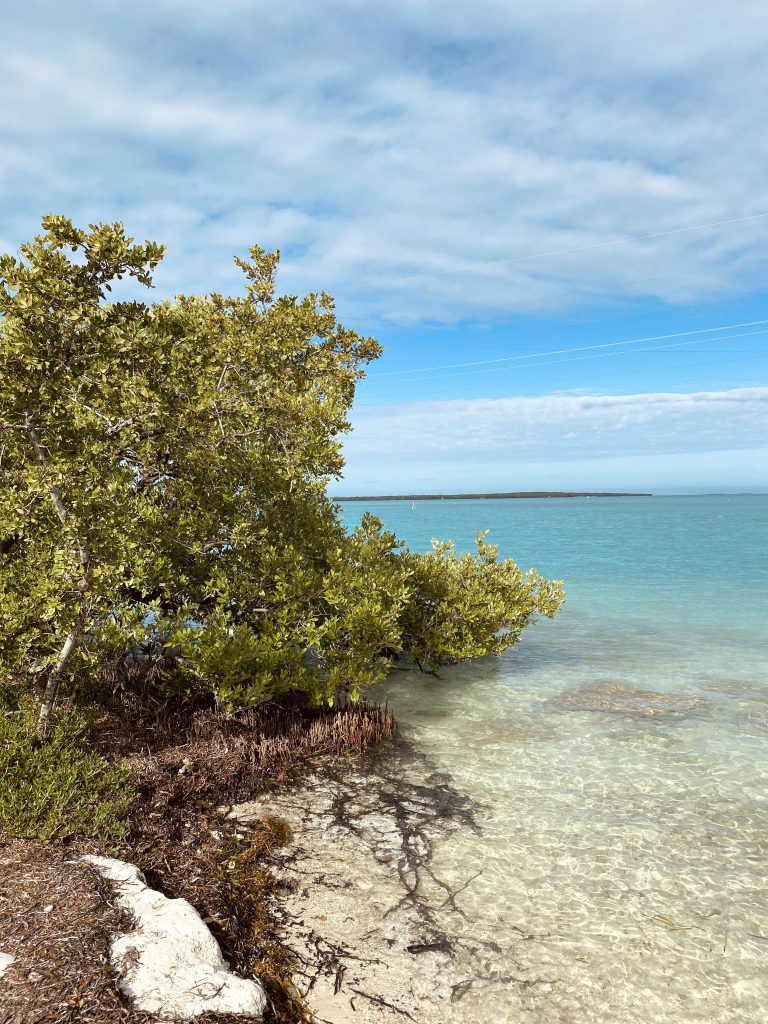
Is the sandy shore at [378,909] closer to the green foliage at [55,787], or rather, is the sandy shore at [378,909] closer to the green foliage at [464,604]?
the green foliage at [55,787]

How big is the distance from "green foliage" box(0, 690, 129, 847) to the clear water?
3.74 metres

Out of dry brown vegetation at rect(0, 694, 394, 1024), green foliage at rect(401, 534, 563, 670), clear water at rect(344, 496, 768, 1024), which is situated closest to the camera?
A: dry brown vegetation at rect(0, 694, 394, 1024)

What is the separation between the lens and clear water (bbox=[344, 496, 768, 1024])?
17.5 ft

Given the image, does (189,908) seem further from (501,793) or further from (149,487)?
(149,487)

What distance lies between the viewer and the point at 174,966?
464cm

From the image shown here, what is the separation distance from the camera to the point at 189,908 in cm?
536

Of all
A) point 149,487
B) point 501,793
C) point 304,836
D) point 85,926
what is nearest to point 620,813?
point 501,793

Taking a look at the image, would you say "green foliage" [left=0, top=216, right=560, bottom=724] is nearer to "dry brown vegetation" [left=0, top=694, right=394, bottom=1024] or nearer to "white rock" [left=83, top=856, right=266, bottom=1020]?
"dry brown vegetation" [left=0, top=694, right=394, bottom=1024]

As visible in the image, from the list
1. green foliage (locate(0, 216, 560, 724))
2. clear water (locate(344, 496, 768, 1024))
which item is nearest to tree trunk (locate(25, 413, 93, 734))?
green foliage (locate(0, 216, 560, 724))

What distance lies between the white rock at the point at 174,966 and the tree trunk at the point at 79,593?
3.43m

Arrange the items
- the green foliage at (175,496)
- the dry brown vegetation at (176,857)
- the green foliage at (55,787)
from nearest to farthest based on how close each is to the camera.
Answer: the dry brown vegetation at (176,857) < the green foliage at (55,787) < the green foliage at (175,496)

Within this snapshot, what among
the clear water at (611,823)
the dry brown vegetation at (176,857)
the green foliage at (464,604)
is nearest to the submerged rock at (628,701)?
the clear water at (611,823)

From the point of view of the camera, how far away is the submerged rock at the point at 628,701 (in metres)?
13.0

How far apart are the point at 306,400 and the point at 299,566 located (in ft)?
8.89
